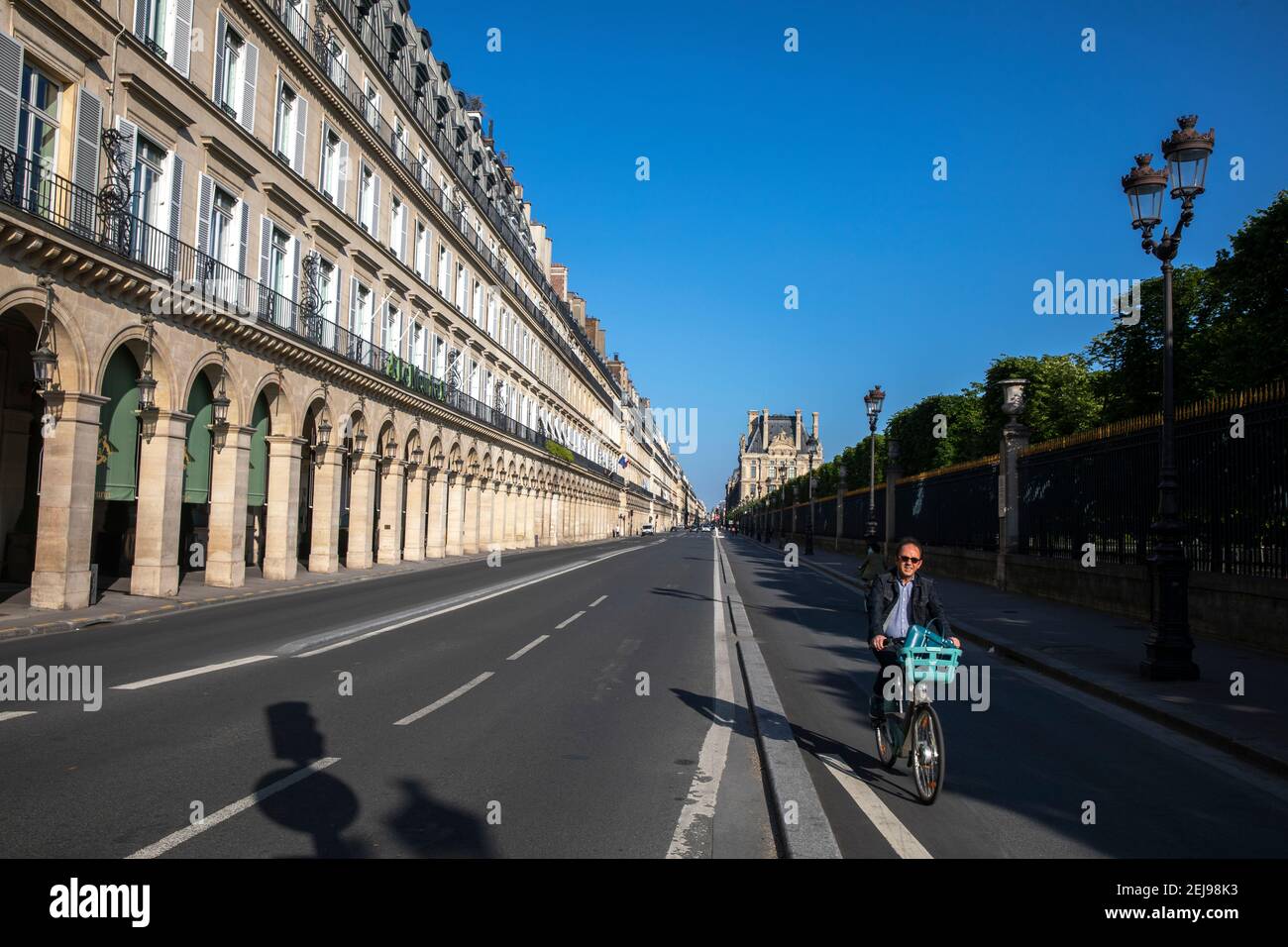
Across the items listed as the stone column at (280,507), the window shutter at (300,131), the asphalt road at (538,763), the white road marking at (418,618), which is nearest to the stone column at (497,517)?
the white road marking at (418,618)

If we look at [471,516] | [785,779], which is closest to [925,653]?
[785,779]

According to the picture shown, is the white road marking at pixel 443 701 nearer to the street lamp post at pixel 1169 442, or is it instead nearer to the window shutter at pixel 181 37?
the street lamp post at pixel 1169 442

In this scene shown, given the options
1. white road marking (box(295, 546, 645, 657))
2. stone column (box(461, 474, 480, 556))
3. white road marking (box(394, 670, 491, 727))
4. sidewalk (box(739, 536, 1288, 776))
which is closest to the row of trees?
sidewalk (box(739, 536, 1288, 776))

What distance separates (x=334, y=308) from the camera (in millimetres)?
28266

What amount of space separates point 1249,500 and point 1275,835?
922 cm

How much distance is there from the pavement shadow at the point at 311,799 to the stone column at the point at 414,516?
28.8m

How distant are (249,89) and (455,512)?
2247 centimetres

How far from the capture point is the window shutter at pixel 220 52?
68.9 feet

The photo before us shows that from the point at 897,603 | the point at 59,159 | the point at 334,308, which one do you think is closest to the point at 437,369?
the point at 334,308

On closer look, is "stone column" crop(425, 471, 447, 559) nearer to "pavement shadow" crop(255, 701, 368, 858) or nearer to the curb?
the curb

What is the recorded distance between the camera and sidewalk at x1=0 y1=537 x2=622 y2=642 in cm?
1368

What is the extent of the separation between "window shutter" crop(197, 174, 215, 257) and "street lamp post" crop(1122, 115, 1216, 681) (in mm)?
18712

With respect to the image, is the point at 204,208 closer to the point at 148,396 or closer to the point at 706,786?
the point at 148,396
